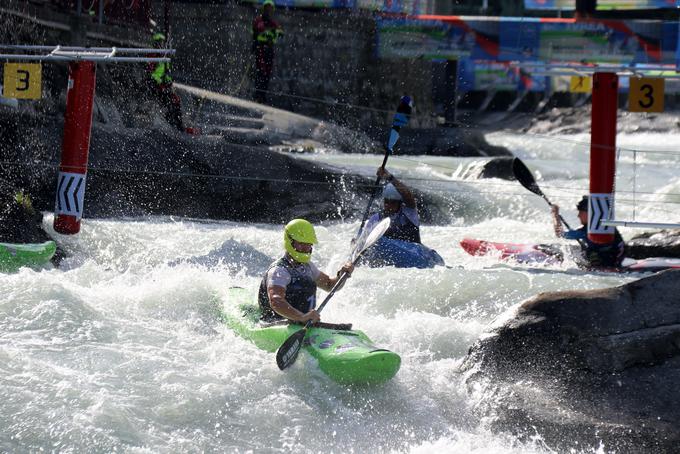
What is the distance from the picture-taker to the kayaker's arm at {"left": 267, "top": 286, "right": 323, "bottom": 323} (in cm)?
633

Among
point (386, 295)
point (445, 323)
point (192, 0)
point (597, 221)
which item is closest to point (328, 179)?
point (597, 221)

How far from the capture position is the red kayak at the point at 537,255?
9.94 m

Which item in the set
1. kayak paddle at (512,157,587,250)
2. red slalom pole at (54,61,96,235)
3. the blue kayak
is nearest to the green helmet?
the blue kayak

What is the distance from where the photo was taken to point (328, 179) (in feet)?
44.1

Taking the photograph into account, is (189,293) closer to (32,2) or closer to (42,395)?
(42,395)

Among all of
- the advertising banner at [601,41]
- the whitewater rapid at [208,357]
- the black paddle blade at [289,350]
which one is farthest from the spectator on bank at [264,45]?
→ the black paddle blade at [289,350]

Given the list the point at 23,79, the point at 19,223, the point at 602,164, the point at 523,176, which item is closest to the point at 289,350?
the point at 23,79

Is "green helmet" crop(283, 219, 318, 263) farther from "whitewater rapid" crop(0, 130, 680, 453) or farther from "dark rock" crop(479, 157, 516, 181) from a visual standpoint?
"dark rock" crop(479, 157, 516, 181)

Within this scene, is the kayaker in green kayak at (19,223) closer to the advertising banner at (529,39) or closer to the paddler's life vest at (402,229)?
the paddler's life vest at (402,229)

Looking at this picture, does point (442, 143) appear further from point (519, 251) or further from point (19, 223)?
point (19, 223)

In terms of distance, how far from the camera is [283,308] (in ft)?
21.0

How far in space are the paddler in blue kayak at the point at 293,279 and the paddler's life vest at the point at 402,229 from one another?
3017 mm

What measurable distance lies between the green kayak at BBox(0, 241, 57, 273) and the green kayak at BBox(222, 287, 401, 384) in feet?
7.75

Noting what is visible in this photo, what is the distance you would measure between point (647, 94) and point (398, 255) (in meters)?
2.72
